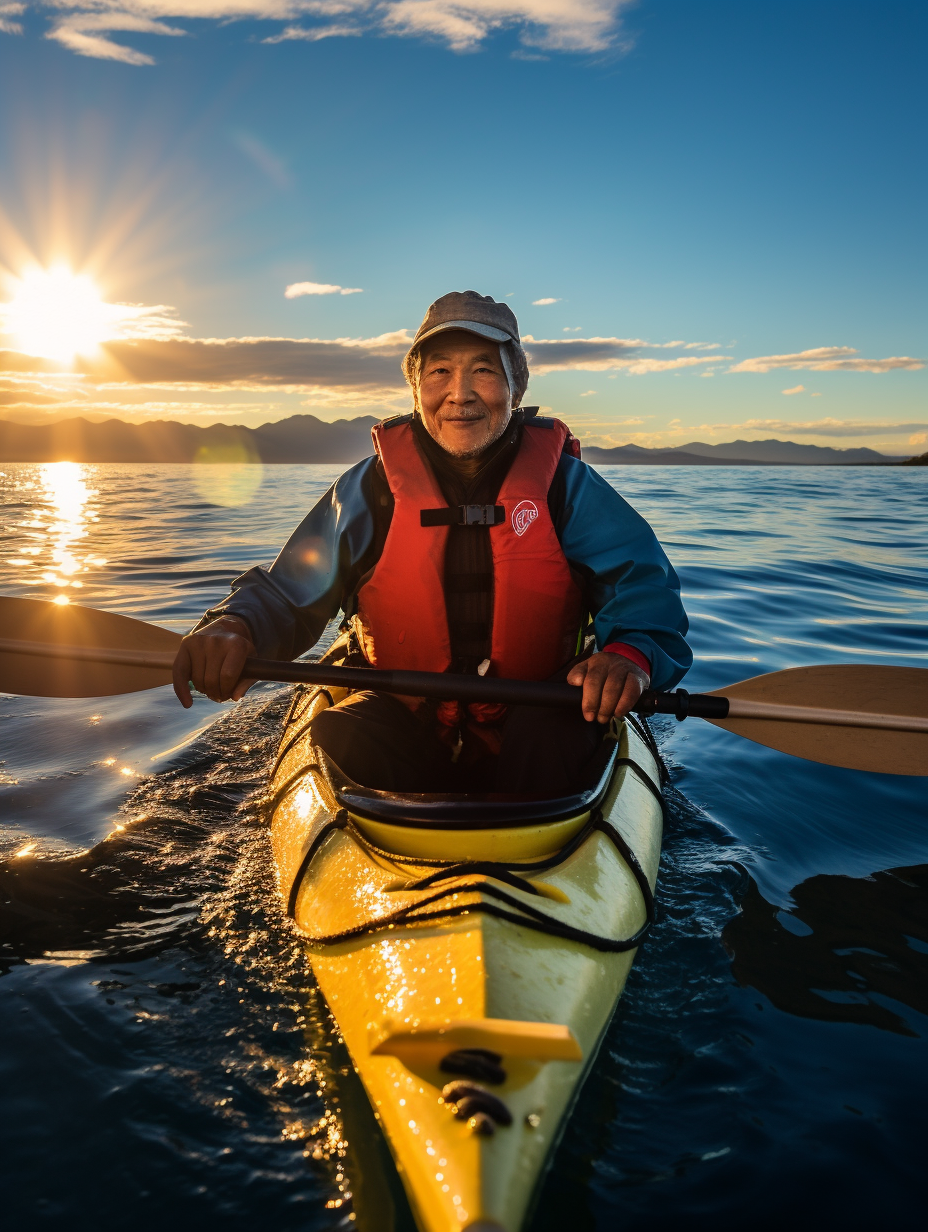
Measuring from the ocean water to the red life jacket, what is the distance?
0.92 m

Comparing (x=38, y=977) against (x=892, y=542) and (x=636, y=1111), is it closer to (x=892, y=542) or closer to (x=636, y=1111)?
(x=636, y=1111)

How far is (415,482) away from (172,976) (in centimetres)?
178

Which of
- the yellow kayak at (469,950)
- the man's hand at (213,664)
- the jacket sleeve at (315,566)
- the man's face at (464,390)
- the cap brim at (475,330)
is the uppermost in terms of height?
the cap brim at (475,330)

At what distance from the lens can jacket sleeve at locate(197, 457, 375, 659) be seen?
2939mm

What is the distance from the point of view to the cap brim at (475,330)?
278 centimetres

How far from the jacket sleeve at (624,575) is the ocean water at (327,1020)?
82 cm

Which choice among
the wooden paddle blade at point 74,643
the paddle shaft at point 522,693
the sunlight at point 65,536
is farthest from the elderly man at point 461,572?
the sunlight at point 65,536

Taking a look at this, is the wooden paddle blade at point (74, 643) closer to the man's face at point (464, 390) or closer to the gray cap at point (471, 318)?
the man's face at point (464, 390)

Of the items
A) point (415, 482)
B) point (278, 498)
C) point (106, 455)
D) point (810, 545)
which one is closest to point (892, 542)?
point (810, 545)

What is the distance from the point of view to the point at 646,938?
235 cm

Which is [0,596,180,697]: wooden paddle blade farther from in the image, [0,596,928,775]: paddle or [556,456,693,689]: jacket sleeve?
[556,456,693,689]: jacket sleeve

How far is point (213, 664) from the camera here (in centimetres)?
252

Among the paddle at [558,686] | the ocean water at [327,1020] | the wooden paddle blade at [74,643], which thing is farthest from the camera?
the wooden paddle blade at [74,643]

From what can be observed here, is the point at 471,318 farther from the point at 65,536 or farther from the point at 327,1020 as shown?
the point at 65,536
